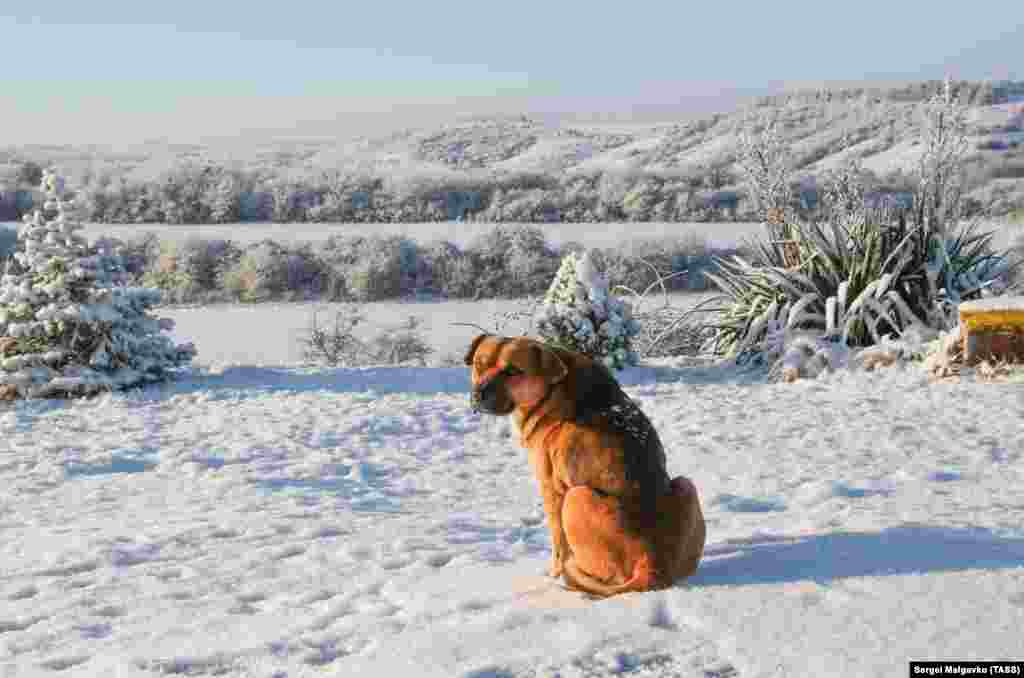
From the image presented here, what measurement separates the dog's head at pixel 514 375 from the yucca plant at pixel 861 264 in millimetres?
5831

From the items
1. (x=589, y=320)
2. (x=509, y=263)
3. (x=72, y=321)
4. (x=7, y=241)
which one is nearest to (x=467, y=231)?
(x=509, y=263)

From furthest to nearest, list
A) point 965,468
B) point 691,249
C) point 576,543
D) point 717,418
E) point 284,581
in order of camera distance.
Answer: point 691,249, point 717,418, point 965,468, point 284,581, point 576,543

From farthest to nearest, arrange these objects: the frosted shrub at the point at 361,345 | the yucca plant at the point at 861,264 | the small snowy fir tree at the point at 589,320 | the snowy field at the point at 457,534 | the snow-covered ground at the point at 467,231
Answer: the snow-covered ground at the point at 467,231 → the frosted shrub at the point at 361,345 → the small snowy fir tree at the point at 589,320 → the yucca plant at the point at 861,264 → the snowy field at the point at 457,534

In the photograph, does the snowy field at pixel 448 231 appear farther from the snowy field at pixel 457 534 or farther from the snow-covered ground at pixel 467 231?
the snowy field at pixel 457 534

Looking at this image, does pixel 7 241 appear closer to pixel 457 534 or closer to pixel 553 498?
pixel 457 534

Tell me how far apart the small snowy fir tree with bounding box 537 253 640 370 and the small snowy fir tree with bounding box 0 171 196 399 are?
3.39m

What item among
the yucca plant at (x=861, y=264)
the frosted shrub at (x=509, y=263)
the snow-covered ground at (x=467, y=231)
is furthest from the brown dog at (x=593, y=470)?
the snow-covered ground at (x=467, y=231)

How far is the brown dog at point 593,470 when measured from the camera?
8.53ft

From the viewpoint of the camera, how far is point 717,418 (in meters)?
6.57

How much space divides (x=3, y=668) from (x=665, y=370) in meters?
6.47

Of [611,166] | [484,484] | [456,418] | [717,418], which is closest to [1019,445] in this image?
[717,418]

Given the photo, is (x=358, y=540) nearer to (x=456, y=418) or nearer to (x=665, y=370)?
(x=456, y=418)

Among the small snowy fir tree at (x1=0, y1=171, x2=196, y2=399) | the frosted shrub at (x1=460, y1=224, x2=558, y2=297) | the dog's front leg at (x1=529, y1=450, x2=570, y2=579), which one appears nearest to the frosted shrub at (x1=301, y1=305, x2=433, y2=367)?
the small snowy fir tree at (x1=0, y1=171, x2=196, y2=399)

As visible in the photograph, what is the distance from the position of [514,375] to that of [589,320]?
574cm
